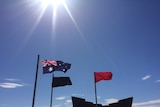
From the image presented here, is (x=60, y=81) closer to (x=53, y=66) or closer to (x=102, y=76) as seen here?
(x=53, y=66)

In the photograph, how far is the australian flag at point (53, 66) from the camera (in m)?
26.4

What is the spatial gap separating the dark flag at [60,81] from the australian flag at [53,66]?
126 cm

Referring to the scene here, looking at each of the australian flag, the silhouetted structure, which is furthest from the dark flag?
the silhouetted structure

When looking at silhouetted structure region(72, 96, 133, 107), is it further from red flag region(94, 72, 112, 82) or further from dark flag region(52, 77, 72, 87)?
red flag region(94, 72, 112, 82)

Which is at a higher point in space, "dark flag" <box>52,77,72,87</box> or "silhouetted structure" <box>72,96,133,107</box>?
"dark flag" <box>52,77,72,87</box>

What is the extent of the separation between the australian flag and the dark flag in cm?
126

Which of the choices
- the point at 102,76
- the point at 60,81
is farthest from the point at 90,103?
the point at 60,81

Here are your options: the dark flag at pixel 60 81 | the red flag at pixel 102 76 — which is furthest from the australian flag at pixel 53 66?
the red flag at pixel 102 76

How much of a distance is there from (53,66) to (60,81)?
2323 mm

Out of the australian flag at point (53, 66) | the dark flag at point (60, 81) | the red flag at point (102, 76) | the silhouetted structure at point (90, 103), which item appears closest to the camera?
the australian flag at point (53, 66)

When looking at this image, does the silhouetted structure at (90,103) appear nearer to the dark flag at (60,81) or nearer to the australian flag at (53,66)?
the dark flag at (60,81)

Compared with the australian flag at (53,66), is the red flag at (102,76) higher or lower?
lower

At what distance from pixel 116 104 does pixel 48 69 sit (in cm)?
1197

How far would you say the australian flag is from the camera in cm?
2635
